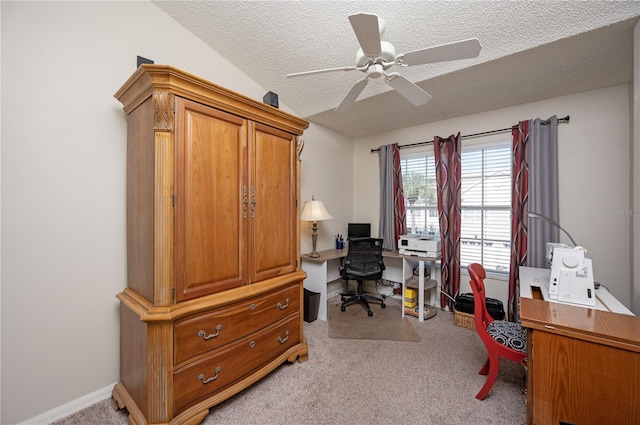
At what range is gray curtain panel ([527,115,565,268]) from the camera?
259 centimetres

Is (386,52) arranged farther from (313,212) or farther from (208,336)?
(208,336)

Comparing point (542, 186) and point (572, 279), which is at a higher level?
point (542, 186)

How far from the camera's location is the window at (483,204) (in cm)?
298

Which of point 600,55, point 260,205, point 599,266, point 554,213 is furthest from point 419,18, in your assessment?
point 599,266

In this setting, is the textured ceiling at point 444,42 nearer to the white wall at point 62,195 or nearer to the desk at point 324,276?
the white wall at point 62,195

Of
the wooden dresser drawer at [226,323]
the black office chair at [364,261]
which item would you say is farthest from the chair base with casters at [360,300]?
the wooden dresser drawer at [226,323]

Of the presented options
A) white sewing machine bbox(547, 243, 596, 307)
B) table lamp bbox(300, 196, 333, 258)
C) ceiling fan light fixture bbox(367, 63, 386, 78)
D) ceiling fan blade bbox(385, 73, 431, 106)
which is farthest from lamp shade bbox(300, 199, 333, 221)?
white sewing machine bbox(547, 243, 596, 307)

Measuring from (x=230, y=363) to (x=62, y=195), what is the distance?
4.94ft

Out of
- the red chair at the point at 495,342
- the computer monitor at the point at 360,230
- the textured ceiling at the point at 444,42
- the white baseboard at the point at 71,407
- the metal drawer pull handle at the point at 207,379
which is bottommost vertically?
the white baseboard at the point at 71,407

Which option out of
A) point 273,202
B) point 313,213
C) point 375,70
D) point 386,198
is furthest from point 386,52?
point 386,198

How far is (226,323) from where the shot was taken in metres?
1.62

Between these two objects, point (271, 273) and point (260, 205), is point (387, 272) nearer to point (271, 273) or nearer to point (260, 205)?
point (271, 273)

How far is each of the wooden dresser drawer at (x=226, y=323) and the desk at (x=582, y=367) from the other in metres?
1.56

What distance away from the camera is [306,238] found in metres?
3.35
